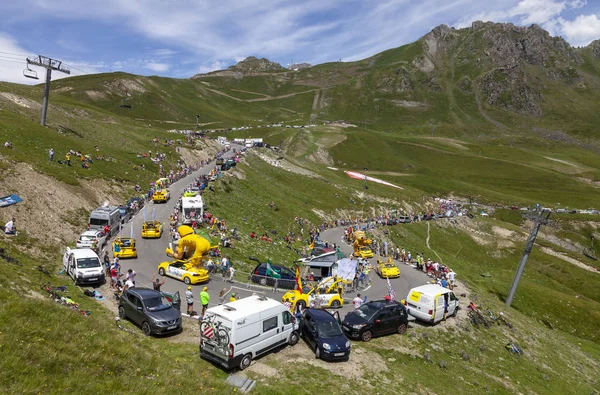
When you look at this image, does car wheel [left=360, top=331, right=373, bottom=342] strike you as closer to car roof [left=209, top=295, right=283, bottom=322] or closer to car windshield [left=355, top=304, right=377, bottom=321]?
car windshield [left=355, top=304, right=377, bottom=321]

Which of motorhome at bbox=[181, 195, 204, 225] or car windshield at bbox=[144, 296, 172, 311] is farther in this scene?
motorhome at bbox=[181, 195, 204, 225]

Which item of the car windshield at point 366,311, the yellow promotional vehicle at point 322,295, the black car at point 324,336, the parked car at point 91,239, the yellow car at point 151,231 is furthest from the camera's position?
the yellow car at point 151,231

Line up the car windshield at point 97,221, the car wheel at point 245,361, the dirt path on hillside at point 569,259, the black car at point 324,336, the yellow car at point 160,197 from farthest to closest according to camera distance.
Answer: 1. the dirt path on hillside at point 569,259
2. the yellow car at point 160,197
3. the car windshield at point 97,221
4. the black car at point 324,336
5. the car wheel at point 245,361

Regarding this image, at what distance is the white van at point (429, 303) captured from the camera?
24562 millimetres

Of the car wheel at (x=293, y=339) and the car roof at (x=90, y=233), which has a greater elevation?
the car wheel at (x=293, y=339)

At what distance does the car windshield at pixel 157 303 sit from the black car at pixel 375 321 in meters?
10.2

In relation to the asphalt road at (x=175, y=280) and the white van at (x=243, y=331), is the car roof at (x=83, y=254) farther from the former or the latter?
the white van at (x=243, y=331)

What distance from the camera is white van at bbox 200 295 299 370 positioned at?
15.4m

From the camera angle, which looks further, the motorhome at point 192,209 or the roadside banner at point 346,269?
the motorhome at point 192,209

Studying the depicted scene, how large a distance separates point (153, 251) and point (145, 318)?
16.2 metres

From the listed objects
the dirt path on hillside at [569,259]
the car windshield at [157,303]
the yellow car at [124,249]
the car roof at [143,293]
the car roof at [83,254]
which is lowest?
the dirt path on hillside at [569,259]

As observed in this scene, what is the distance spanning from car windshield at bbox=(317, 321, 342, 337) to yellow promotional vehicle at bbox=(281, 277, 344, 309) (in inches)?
217

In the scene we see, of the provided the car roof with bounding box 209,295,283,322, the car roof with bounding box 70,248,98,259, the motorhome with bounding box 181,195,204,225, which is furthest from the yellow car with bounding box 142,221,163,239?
the car roof with bounding box 209,295,283,322

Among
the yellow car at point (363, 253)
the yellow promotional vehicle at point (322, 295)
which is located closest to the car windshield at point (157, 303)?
the yellow promotional vehicle at point (322, 295)
